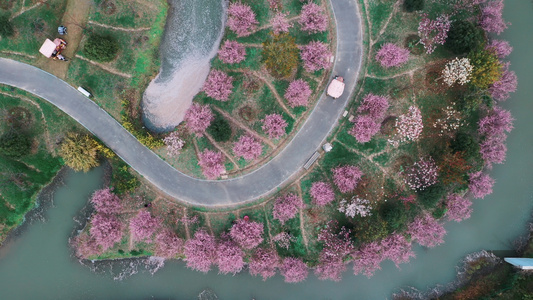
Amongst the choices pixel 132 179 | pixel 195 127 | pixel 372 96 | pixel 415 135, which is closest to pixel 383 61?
pixel 372 96

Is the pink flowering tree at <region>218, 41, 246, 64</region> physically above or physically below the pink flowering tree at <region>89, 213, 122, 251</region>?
above

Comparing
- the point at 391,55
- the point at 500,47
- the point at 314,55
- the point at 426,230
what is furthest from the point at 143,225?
the point at 500,47

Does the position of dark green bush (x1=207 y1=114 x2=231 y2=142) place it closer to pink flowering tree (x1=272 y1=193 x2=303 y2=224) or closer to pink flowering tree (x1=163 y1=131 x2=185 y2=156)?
pink flowering tree (x1=163 y1=131 x2=185 y2=156)

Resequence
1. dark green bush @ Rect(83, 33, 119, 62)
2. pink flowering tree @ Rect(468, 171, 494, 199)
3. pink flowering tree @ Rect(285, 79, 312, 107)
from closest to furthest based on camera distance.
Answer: pink flowering tree @ Rect(285, 79, 312, 107)
dark green bush @ Rect(83, 33, 119, 62)
pink flowering tree @ Rect(468, 171, 494, 199)

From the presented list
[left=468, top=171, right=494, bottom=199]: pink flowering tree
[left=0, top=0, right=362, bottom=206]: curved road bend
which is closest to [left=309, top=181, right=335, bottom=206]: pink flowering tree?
[left=0, top=0, right=362, bottom=206]: curved road bend

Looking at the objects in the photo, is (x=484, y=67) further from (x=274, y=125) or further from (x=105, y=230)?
(x=105, y=230)

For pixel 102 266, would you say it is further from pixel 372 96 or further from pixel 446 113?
pixel 446 113
